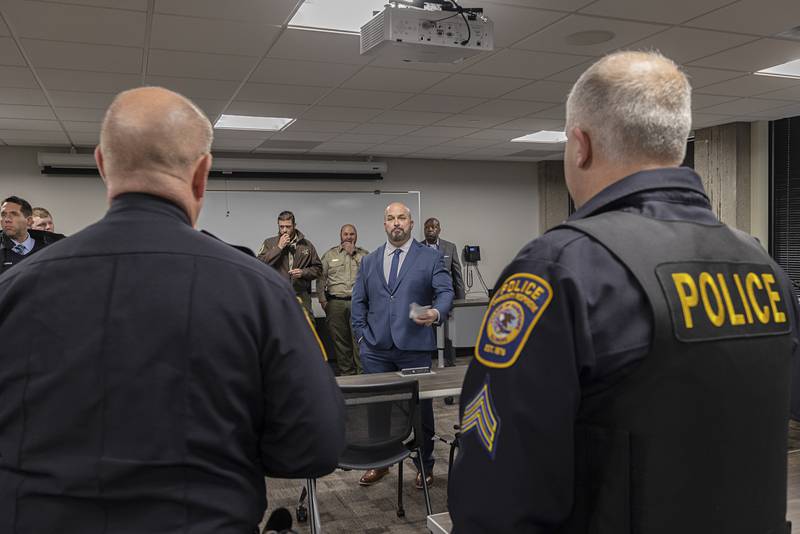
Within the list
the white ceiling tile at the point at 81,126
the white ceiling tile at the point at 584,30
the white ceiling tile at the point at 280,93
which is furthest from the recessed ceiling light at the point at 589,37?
the white ceiling tile at the point at 81,126

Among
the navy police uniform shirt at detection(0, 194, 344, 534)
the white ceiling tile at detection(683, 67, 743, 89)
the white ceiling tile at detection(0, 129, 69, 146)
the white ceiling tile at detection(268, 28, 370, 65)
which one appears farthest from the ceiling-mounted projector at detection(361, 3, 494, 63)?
the white ceiling tile at detection(0, 129, 69, 146)

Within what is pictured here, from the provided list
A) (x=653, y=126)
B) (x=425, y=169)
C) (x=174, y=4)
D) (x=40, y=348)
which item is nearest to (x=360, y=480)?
(x=174, y=4)

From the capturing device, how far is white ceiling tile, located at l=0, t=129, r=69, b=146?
675 centimetres

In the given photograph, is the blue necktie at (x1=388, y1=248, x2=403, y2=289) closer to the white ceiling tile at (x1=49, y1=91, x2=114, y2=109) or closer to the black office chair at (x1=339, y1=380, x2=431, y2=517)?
the black office chair at (x1=339, y1=380, x2=431, y2=517)

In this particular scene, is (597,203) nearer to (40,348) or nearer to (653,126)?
(653,126)

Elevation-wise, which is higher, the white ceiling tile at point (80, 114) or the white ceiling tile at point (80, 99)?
the white ceiling tile at point (80, 114)

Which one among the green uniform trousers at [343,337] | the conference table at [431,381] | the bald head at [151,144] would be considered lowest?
the green uniform trousers at [343,337]

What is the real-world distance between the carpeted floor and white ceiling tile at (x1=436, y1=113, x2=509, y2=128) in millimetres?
3441

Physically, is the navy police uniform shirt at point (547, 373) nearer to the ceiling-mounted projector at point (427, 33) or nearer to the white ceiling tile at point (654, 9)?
the ceiling-mounted projector at point (427, 33)

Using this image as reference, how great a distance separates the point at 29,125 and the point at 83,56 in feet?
9.16

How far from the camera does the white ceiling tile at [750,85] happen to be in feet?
16.8

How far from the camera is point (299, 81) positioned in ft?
16.1

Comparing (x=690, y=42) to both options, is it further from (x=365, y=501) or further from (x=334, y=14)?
(x=365, y=501)

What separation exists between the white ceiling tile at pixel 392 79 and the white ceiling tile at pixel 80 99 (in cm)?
202
